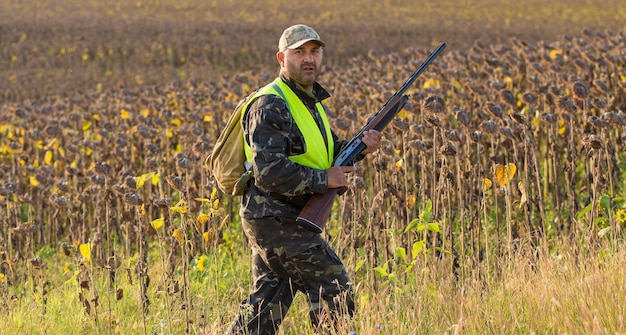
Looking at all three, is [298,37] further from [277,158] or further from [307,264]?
[307,264]

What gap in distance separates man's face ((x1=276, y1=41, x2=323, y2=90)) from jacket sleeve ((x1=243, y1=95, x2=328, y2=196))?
0.21 meters

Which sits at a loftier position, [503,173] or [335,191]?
[335,191]

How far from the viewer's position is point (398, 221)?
6617 millimetres

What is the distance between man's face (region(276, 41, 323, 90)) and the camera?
4676mm

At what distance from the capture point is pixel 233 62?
84.2 ft

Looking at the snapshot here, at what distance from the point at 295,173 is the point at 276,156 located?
0.12 metres

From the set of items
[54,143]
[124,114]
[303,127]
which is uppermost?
[303,127]

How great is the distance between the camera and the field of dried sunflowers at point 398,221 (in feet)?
16.9

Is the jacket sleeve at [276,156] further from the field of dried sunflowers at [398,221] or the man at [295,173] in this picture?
the field of dried sunflowers at [398,221]

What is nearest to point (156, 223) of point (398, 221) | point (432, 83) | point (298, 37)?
point (298, 37)

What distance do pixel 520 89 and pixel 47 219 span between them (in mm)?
5245

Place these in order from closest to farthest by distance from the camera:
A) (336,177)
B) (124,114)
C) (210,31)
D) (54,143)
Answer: (336,177) < (54,143) < (124,114) < (210,31)

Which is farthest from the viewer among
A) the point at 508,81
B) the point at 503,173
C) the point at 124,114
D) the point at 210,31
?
the point at 210,31

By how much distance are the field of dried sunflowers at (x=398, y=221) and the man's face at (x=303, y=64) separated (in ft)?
3.72
